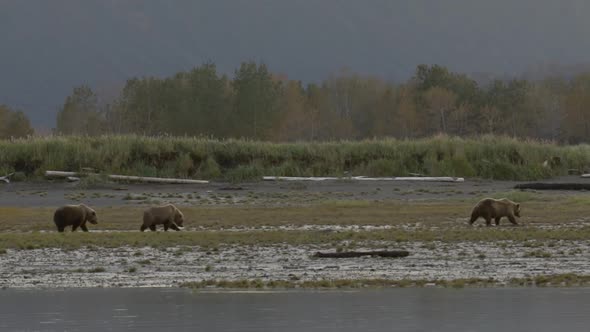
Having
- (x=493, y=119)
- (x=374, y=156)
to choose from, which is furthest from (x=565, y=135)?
(x=374, y=156)

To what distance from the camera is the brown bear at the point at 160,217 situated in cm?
2586

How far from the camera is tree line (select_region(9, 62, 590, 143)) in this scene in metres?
85.6

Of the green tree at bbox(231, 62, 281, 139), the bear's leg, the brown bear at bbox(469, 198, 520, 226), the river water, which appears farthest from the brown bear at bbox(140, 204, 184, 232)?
the green tree at bbox(231, 62, 281, 139)

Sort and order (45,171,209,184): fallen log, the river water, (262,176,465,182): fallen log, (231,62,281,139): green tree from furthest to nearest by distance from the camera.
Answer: (231,62,281,139): green tree → (45,171,209,184): fallen log → (262,176,465,182): fallen log → the river water

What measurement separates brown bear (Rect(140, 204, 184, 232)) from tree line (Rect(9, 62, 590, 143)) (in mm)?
57275

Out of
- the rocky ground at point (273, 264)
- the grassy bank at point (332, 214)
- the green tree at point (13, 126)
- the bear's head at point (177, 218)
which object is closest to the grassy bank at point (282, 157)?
the grassy bank at point (332, 214)

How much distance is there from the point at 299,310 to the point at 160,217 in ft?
38.8

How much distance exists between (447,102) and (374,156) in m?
48.2

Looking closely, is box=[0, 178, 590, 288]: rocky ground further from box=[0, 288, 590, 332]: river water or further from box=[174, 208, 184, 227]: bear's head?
box=[0, 288, 590, 332]: river water

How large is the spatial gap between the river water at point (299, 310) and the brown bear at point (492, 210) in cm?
1038

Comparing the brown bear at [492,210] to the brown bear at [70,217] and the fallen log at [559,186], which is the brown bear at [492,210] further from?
the fallen log at [559,186]

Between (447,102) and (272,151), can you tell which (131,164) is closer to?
(272,151)

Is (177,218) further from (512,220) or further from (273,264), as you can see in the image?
(512,220)

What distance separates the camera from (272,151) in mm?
47406
